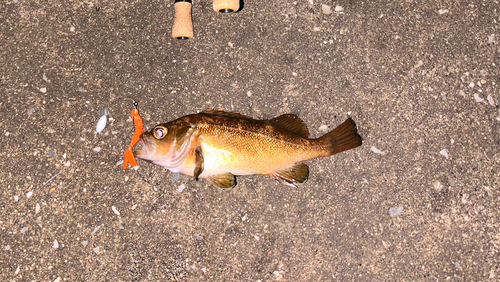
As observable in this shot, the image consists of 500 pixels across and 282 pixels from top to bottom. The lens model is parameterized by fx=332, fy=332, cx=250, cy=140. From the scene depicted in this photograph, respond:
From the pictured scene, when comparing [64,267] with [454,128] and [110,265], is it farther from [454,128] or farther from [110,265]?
[454,128]

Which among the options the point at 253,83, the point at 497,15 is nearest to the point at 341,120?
the point at 253,83

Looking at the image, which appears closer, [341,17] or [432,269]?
[432,269]

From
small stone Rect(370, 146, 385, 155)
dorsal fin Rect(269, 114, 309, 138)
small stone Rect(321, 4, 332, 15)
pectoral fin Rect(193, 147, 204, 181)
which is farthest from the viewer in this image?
small stone Rect(321, 4, 332, 15)

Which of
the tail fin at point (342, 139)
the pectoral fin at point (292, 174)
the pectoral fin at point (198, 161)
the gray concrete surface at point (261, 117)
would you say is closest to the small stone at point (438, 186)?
the gray concrete surface at point (261, 117)

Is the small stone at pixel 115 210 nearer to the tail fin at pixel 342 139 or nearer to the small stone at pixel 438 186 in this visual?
the tail fin at pixel 342 139

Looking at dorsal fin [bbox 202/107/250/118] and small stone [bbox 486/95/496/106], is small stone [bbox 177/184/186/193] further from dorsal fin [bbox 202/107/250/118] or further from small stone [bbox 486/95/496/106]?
small stone [bbox 486/95/496/106]

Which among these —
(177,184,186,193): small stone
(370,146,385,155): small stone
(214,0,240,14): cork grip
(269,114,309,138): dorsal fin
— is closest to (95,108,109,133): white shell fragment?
(177,184,186,193): small stone

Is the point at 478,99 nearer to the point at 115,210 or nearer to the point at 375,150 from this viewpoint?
the point at 375,150

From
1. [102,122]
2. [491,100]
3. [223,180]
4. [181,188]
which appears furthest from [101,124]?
[491,100]
